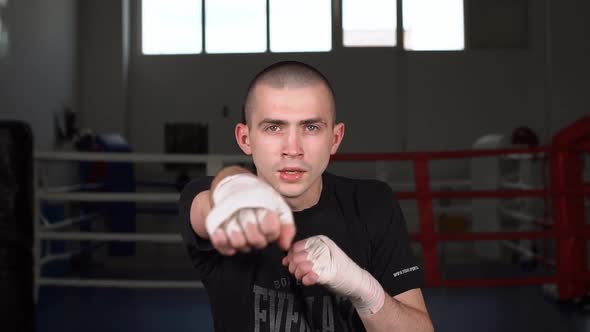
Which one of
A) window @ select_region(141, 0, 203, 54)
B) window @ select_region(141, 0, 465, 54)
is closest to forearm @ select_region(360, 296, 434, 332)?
window @ select_region(141, 0, 465, 54)

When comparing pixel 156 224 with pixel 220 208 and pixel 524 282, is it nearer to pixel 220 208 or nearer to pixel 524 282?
pixel 524 282

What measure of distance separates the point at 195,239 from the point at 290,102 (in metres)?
0.29

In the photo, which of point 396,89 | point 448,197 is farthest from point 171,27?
point 448,197

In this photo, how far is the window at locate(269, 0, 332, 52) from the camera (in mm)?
6844

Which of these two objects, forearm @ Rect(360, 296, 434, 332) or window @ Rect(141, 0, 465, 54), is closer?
forearm @ Rect(360, 296, 434, 332)

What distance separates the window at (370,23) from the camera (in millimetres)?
6855

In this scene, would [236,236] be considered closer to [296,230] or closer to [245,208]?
[245,208]

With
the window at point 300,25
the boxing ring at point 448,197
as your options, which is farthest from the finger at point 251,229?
the window at point 300,25

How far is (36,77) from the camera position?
5.12 m

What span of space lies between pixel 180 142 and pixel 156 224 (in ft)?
2.96

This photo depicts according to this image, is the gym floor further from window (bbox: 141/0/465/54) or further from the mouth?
window (bbox: 141/0/465/54)

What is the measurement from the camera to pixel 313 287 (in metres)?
1.30

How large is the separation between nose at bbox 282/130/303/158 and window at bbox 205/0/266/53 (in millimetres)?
5897

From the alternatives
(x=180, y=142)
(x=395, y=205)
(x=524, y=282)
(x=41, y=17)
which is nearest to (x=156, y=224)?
(x=180, y=142)
